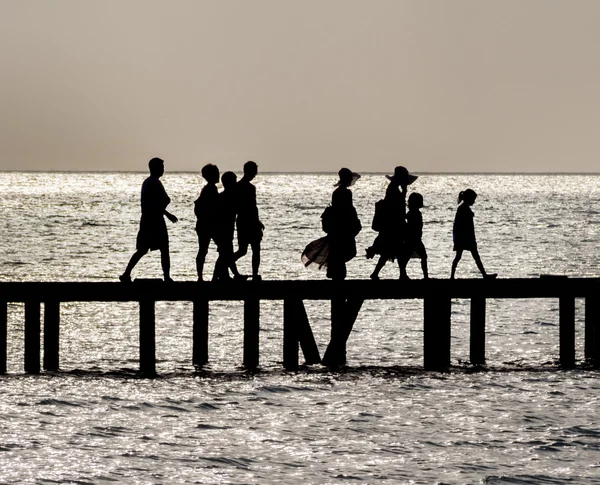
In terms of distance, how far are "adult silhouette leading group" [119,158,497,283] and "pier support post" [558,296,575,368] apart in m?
1.49

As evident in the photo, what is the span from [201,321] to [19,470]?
5534mm

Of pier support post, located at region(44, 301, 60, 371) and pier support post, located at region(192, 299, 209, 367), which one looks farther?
pier support post, located at region(192, 299, 209, 367)

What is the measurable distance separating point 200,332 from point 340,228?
8.79 feet

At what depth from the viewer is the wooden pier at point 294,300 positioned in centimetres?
1997

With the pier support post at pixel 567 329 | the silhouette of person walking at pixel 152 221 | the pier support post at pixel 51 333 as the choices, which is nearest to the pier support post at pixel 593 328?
the pier support post at pixel 567 329

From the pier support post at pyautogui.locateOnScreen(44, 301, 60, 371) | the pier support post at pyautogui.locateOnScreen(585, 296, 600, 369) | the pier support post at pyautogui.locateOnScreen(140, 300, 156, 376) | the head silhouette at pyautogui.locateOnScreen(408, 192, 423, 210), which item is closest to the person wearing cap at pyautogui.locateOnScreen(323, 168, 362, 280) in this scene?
the head silhouette at pyautogui.locateOnScreen(408, 192, 423, 210)

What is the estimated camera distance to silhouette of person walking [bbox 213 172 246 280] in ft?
67.8

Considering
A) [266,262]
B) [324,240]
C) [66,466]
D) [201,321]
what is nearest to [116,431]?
[66,466]

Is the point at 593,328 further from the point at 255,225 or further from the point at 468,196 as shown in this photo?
the point at 255,225

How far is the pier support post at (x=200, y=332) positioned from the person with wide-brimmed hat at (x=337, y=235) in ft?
6.10

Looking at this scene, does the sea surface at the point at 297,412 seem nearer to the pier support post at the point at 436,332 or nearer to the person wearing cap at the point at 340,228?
the pier support post at the point at 436,332

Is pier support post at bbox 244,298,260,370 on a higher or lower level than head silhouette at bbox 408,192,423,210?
lower

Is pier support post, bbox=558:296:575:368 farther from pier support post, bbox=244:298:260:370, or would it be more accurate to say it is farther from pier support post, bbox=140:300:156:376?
pier support post, bbox=140:300:156:376

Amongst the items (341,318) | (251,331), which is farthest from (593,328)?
(251,331)
